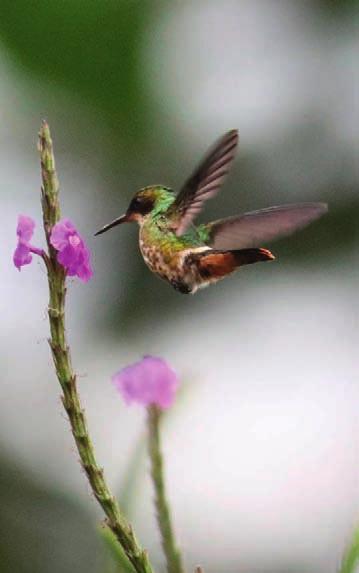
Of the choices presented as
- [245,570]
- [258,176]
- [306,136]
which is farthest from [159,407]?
[306,136]

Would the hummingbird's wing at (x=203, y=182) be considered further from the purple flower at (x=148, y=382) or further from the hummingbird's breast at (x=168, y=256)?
the purple flower at (x=148, y=382)

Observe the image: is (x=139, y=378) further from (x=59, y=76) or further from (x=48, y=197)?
(x=59, y=76)

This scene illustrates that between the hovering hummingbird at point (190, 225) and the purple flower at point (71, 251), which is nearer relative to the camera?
the purple flower at point (71, 251)

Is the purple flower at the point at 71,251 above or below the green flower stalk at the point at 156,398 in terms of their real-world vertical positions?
above

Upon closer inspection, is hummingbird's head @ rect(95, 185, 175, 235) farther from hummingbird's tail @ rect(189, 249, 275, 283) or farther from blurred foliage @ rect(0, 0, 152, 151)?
blurred foliage @ rect(0, 0, 152, 151)

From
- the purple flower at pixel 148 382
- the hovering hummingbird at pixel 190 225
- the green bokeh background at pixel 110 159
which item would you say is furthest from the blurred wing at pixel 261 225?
the green bokeh background at pixel 110 159

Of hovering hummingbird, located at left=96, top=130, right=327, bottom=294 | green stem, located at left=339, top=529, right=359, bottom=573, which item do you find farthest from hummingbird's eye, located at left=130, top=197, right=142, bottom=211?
green stem, located at left=339, top=529, right=359, bottom=573

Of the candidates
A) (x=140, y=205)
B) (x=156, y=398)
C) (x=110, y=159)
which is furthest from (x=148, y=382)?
(x=110, y=159)
